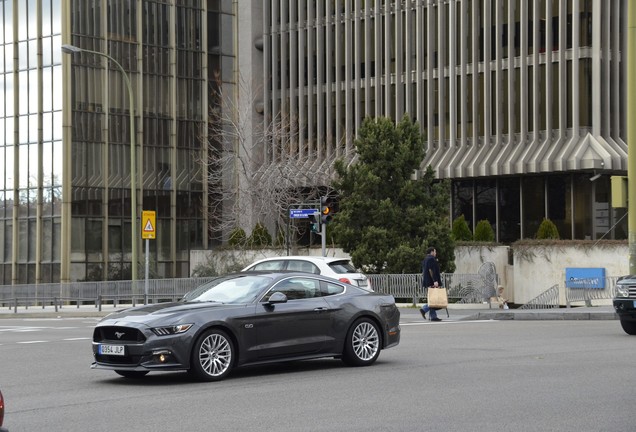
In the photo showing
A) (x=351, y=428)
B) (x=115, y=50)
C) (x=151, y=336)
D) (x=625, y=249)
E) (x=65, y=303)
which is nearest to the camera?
(x=351, y=428)

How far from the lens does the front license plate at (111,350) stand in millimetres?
14398

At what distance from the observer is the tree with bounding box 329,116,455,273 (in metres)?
38.9

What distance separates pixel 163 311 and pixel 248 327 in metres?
1.12

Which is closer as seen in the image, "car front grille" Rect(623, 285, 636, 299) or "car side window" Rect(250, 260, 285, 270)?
"car front grille" Rect(623, 285, 636, 299)

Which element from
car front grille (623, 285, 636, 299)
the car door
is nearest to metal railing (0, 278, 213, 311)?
car front grille (623, 285, 636, 299)

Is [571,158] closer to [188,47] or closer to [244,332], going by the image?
[188,47]

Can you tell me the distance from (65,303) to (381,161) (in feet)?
55.7

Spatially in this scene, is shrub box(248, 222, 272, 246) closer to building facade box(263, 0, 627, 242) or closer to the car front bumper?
building facade box(263, 0, 627, 242)

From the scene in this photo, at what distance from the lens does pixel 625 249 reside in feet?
124

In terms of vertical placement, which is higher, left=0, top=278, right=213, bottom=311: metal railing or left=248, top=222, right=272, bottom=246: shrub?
left=248, top=222, right=272, bottom=246: shrub

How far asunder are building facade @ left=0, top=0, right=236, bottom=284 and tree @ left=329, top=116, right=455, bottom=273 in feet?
63.8

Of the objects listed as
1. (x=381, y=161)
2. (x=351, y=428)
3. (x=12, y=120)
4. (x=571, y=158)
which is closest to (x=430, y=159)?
(x=571, y=158)

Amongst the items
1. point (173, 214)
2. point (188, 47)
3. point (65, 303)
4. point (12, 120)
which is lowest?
point (65, 303)

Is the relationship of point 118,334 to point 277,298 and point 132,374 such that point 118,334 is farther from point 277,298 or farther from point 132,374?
point 277,298
